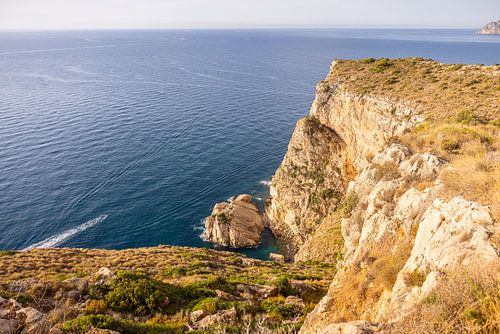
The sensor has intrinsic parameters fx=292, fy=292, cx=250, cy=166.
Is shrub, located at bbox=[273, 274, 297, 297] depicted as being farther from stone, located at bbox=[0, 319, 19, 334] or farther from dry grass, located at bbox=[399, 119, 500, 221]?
stone, located at bbox=[0, 319, 19, 334]

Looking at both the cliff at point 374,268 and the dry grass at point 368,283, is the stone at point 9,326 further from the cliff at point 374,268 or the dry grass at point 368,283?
the dry grass at point 368,283

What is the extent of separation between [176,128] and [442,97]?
6888cm

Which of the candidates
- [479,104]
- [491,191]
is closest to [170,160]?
[479,104]

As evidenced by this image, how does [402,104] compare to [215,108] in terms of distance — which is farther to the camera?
[215,108]

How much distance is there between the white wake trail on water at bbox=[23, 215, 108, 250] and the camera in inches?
1891

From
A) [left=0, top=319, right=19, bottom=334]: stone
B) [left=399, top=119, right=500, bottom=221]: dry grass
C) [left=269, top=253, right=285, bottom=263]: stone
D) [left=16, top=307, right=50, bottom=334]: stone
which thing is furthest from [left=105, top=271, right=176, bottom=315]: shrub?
[left=269, top=253, right=285, bottom=263]: stone

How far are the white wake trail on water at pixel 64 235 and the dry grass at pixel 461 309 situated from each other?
5518cm

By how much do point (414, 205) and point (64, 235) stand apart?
180ft

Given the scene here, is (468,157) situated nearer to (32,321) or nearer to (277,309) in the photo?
(277,309)

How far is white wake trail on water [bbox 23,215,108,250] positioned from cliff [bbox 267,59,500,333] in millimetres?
37539

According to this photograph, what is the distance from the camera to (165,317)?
16.2 m

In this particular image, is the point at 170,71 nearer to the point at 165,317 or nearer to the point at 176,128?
the point at 176,128

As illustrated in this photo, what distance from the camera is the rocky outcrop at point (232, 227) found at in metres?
52.7

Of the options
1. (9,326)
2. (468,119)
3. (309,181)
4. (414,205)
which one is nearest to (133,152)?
(309,181)
